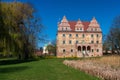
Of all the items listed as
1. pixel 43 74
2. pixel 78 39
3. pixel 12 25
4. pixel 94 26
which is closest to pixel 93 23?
pixel 94 26

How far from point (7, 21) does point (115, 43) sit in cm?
5259

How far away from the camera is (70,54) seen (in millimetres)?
78562

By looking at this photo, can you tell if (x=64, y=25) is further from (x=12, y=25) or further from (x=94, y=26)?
(x=12, y=25)

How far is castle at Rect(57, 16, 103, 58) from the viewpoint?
78438mm

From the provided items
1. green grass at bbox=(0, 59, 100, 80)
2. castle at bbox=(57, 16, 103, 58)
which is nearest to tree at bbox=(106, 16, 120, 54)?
castle at bbox=(57, 16, 103, 58)

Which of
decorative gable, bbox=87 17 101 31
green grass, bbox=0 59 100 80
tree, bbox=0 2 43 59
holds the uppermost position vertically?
decorative gable, bbox=87 17 101 31

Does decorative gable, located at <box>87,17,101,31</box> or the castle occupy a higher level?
decorative gable, located at <box>87,17,101,31</box>

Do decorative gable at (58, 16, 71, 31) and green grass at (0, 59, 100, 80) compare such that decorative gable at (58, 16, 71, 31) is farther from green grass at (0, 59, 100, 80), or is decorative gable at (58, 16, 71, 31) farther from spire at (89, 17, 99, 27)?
green grass at (0, 59, 100, 80)

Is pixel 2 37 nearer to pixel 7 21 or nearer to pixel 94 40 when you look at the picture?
pixel 7 21

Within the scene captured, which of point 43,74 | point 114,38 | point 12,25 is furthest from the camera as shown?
point 114,38

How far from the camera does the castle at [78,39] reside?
78438mm

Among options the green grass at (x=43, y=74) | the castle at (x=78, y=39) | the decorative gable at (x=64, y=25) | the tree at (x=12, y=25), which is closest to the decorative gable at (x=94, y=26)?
the castle at (x=78, y=39)

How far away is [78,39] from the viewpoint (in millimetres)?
79938

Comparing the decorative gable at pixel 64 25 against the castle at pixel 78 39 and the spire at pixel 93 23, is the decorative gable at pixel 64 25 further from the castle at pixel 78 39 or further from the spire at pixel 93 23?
the spire at pixel 93 23
